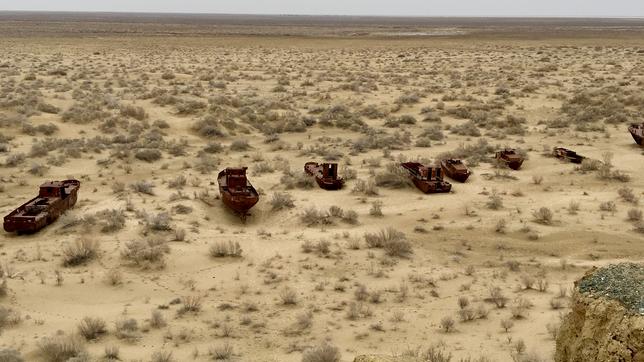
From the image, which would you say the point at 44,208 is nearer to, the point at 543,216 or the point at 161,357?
the point at 161,357

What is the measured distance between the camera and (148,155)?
17.6 metres

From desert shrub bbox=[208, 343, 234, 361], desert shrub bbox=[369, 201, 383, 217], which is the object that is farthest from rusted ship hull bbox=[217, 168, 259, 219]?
desert shrub bbox=[208, 343, 234, 361]

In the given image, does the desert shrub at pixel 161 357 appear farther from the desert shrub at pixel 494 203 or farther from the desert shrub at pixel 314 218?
the desert shrub at pixel 494 203

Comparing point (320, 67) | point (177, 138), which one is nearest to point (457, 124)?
point (177, 138)

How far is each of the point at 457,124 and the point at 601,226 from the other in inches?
473

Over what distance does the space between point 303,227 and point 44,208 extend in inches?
209

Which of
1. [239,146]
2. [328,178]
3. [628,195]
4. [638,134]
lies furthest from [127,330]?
[638,134]

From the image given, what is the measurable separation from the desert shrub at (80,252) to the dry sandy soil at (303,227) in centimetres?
3

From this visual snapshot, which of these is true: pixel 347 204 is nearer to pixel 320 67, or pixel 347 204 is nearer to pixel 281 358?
pixel 281 358

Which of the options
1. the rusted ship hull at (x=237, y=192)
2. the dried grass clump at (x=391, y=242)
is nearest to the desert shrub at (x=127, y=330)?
the rusted ship hull at (x=237, y=192)

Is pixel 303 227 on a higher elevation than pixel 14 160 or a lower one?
lower

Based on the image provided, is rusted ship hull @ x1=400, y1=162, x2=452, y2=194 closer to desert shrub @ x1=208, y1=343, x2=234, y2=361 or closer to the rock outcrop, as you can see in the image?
desert shrub @ x1=208, y1=343, x2=234, y2=361

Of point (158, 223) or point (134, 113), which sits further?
point (134, 113)

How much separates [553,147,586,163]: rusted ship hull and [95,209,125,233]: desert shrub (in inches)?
495
